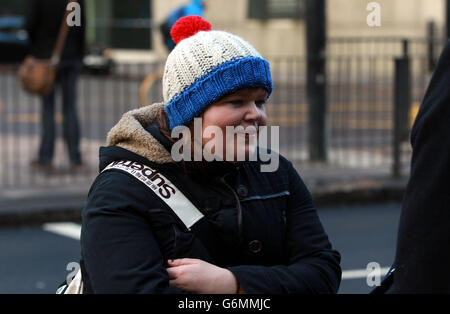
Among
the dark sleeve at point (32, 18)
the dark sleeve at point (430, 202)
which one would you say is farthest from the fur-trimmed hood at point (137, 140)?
the dark sleeve at point (32, 18)

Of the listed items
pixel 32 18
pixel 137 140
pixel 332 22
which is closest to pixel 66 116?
pixel 32 18

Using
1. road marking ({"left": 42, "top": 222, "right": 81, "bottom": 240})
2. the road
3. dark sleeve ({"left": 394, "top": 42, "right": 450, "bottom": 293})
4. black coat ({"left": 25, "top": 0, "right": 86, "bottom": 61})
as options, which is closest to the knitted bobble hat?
dark sleeve ({"left": 394, "top": 42, "right": 450, "bottom": 293})

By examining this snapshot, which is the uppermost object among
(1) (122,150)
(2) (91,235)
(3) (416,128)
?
(3) (416,128)

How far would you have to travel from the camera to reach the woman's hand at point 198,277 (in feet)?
7.67

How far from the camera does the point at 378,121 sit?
11.3 meters

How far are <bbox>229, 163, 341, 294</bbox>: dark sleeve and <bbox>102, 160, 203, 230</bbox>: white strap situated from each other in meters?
0.19

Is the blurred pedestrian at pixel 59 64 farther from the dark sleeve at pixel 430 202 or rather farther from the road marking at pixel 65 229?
the dark sleeve at pixel 430 202

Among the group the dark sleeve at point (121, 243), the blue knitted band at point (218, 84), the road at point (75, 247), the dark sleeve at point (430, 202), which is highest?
the blue knitted band at point (218, 84)

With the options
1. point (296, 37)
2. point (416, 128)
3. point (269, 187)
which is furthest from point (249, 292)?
point (296, 37)

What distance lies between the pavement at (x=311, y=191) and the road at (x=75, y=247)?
118 millimetres

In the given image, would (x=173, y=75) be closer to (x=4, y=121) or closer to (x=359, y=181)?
(x=359, y=181)

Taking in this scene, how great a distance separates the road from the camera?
6293mm

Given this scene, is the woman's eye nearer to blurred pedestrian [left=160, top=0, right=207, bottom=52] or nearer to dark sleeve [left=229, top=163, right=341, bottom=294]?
dark sleeve [left=229, top=163, right=341, bottom=294]
